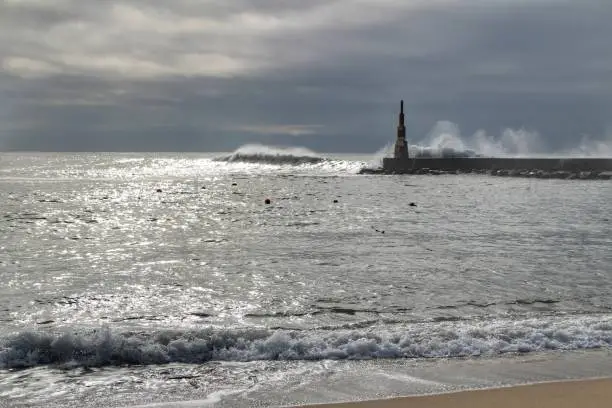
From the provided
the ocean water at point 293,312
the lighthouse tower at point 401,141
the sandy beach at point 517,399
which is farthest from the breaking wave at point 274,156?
the sandy beach at point 517,399

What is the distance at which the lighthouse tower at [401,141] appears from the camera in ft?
326

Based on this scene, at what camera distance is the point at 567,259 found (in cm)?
1892

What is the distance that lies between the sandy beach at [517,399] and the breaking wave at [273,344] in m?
1.83

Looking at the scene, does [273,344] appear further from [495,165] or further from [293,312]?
[495,165]

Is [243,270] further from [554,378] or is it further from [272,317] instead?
[554,378]

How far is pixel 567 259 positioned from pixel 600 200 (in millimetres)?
27356

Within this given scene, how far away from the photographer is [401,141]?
334 ft

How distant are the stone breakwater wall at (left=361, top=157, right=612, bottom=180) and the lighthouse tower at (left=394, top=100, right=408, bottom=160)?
138cm

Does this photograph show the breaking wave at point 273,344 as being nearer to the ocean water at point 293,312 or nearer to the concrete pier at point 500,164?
the ocean water at point 293,312

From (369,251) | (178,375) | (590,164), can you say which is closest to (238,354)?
(178,375)

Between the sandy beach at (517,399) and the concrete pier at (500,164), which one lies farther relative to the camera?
the concrete pier at (500,164)

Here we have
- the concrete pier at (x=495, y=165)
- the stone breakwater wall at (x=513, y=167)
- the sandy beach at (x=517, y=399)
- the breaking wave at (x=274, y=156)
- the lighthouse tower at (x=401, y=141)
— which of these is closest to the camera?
the sandy beach at (x=517, y=399)

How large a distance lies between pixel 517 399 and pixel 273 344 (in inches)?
151

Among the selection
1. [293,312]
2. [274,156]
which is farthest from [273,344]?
[274,156]
